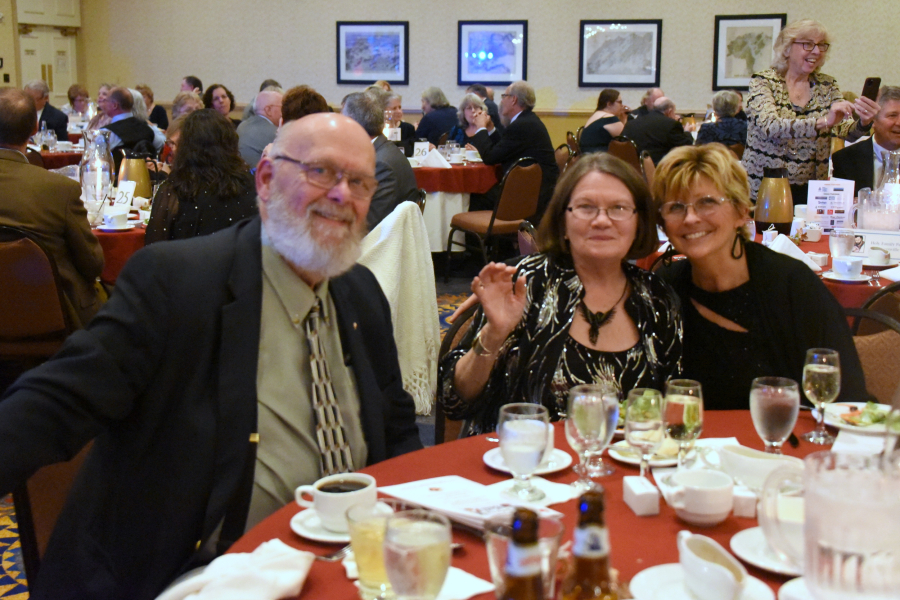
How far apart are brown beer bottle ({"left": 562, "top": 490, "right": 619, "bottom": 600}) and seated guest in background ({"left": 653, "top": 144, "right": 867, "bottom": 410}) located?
52.0 inches

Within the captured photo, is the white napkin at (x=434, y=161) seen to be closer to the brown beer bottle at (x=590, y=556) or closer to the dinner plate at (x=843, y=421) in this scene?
the dinner plate at (x=843, y=421)

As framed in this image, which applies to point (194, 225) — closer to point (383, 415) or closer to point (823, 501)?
point (383, 415)

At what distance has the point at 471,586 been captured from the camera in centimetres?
103

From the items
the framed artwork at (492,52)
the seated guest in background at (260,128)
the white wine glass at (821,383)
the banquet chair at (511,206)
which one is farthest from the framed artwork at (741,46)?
the white wine glass at (821,383)

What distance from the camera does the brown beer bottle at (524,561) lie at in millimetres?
793

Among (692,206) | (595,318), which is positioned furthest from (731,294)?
(595,318)

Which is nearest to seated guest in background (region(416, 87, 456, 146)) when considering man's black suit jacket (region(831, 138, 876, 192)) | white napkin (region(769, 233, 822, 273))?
man's black suit jacket (region(831, 138, 876, 192))

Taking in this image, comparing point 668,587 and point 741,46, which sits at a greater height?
point 741,46

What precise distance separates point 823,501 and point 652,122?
772 cm

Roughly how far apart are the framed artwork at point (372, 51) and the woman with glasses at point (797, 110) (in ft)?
28.5

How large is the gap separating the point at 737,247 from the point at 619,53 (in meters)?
10.2

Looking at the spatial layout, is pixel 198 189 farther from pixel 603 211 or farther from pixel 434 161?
pixel 434 161

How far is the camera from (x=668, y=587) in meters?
1.02

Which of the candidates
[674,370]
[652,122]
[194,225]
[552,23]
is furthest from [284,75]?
[674,370]
